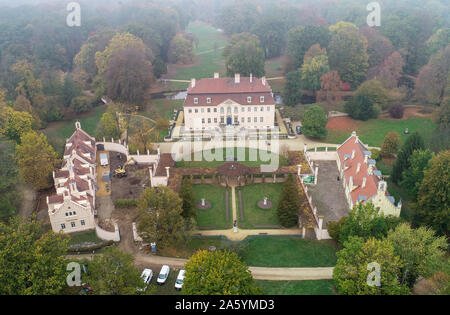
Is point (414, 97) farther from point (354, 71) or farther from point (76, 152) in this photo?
point (76, 152)

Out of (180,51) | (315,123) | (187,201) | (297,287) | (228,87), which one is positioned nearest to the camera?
(297,287)

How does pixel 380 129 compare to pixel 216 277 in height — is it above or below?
above

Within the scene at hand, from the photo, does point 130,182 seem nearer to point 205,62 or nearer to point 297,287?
point 297,287

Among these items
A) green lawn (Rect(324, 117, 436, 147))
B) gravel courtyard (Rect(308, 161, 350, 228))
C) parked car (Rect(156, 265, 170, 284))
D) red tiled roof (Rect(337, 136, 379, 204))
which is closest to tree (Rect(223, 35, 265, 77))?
green lawn (Rect(324, 117, 436, 147))

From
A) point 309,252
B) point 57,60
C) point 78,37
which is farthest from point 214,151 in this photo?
point 78,37

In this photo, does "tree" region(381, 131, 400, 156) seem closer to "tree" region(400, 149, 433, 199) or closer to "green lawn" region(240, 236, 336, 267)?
"tree" region(400, 149, 433, 199)

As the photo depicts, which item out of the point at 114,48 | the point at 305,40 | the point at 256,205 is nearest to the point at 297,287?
the point at 256,205
